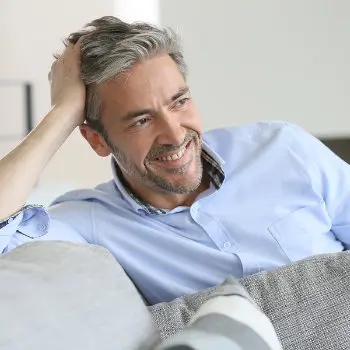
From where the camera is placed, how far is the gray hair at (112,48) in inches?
52.9

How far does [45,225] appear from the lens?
4.04 feet

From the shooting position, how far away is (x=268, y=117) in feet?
9.20

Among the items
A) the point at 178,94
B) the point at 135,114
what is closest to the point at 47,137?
the point at 135,114

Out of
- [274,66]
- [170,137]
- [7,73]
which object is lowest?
[7,73]

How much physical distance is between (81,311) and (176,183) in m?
0.64

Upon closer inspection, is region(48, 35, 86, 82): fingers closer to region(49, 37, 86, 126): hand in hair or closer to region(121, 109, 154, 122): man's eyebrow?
region(49, 37, 86, 126): hand in hair

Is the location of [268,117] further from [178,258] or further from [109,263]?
[109,263]


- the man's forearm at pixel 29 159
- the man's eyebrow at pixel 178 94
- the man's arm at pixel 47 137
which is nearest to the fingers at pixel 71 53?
the man's arm at pixel 47 137

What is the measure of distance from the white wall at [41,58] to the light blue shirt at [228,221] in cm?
212

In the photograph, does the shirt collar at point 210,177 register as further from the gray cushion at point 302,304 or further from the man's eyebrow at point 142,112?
the gray cushion at point 302,304

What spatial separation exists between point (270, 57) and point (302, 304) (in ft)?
6.43

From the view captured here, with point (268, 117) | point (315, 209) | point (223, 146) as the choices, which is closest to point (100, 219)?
point (223, 146)

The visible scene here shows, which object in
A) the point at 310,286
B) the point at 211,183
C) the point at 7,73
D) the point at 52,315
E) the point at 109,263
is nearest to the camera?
the point at 52,315

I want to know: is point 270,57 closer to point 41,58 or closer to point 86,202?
point 41,58
